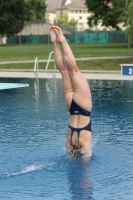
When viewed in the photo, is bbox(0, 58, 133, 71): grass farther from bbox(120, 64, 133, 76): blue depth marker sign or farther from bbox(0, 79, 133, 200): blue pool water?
bbox(0, 79, 133, 200): blue pool water

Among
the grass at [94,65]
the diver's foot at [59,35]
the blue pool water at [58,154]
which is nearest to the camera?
the blue pool water at [58,154]

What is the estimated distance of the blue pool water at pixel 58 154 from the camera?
801 cm

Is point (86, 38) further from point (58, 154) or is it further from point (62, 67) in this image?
point (62, 67)

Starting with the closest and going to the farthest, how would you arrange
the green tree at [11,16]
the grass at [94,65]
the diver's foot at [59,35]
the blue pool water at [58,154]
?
the blue pool water at [58,154], the diver's foot at [59,35], the grass at [94,65], the green tree at [11,16]

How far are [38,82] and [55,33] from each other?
15123 mm

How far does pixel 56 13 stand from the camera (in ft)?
577

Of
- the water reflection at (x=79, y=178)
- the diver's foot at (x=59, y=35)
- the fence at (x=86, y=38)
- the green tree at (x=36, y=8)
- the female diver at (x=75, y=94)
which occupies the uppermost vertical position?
the green tree at (x=36, y=8)

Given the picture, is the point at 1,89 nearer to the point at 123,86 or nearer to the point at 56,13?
the point at 123,86

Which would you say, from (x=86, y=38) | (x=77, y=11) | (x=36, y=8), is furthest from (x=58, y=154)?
(x=77, y=11)

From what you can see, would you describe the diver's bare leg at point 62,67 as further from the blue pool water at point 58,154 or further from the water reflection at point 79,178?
the blue pool water at point 58,154

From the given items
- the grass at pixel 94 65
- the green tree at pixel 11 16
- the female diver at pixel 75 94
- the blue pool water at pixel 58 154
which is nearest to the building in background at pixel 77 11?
the green tree at pixel 11 16

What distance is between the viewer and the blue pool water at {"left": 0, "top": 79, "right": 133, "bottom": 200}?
8008 millimetres

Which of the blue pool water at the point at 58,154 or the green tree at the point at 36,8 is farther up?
the green tree at the point at 36,8

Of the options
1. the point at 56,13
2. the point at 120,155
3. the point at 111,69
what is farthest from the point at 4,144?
the point at 56,13
